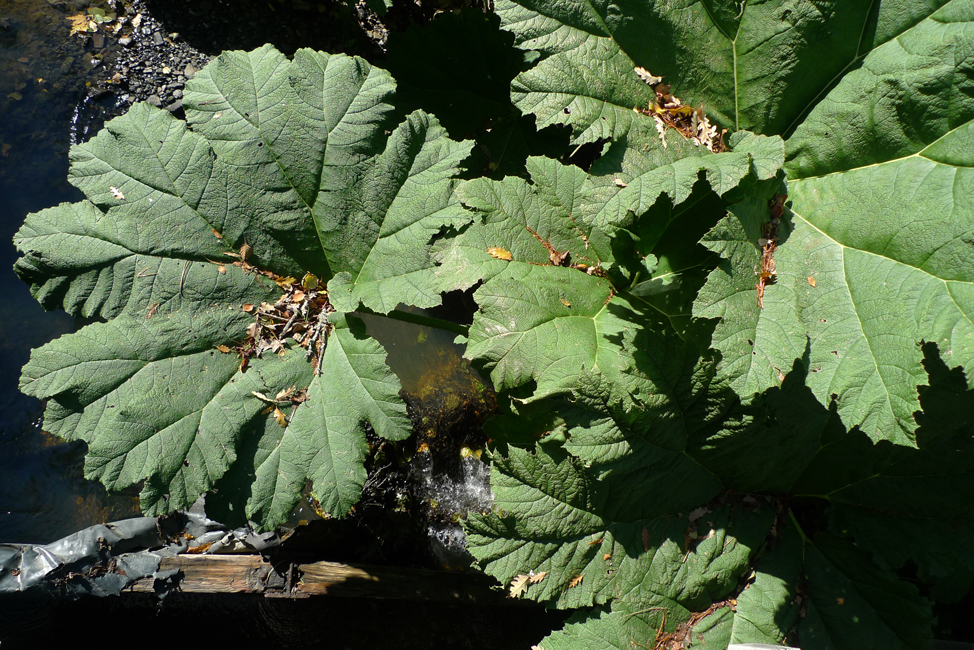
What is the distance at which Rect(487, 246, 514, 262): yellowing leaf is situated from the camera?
8.04 feet

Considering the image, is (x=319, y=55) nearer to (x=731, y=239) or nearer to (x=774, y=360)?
(x=731, y=239)

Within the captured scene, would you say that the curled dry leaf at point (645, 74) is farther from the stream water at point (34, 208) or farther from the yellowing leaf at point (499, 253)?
the stream water at point (34, 208)

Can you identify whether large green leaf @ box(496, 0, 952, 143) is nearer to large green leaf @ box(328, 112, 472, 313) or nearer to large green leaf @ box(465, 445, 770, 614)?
large green leaf @ box(328, 112, 472, 313)

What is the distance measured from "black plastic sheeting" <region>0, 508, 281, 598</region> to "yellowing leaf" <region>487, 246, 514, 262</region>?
112 inches

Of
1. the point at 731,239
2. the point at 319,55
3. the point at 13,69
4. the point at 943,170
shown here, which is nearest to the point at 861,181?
the point at 943,170

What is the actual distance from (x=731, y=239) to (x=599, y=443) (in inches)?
37.5

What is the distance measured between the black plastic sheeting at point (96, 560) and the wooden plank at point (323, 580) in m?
0.14

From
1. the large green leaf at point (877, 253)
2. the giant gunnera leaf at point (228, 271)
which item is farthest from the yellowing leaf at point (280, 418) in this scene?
the large green leaf at point (877, 253)

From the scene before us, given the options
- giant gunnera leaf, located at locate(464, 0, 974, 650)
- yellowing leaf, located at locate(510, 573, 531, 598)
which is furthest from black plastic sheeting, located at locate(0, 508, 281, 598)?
giant gunnera leaf, located at locate(464, 0, 974, 650)

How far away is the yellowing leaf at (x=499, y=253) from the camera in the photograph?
245 cm

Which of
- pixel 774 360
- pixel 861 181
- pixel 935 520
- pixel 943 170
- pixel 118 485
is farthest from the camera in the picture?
pixel 935 520

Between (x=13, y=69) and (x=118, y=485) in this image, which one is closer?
(x=118, y=485)

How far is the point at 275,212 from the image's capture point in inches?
111

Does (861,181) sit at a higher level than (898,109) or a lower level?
lower
